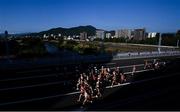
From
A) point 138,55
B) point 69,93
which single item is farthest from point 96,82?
point 138,55

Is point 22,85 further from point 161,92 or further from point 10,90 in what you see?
point 161,92

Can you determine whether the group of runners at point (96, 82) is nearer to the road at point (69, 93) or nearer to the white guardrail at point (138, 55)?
the road at point (69, 93)

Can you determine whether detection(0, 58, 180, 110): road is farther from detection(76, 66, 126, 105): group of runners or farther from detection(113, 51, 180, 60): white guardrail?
detection(113, 51, 180, 60): white guardrail

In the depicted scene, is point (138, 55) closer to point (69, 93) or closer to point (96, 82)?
point (96, 82)

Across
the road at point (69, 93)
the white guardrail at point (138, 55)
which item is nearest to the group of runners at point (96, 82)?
the road at point (69, 93)

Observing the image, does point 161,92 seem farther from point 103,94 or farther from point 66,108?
point 66,108

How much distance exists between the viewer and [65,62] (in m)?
39.8

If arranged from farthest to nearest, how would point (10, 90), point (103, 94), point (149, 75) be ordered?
1. point (149, 75)
2. point (10, 90)
3. point (103, 94)

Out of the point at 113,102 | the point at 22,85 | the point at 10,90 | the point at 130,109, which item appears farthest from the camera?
the point at 22,85

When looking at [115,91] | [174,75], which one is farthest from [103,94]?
[174,75]

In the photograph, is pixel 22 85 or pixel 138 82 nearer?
pixel 22 85

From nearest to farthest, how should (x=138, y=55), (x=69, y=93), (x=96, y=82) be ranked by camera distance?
(x=69, y=93), (x=96, y=82), (x=138, y=55)

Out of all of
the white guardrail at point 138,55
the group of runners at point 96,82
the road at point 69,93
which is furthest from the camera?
the white guardrail at point 138,55

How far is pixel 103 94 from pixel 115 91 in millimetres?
1439
